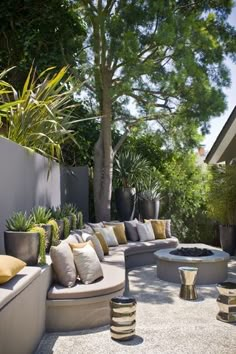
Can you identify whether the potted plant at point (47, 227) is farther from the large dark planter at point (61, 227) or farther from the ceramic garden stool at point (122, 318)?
the ceramic garden stool at point (122, 318)

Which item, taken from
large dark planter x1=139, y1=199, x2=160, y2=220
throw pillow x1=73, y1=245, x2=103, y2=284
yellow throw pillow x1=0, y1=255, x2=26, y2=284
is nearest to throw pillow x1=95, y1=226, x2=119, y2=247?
large dark planter x1=139, y1=199, x2=160, y2=220

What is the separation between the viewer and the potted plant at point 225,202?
980 centimetres

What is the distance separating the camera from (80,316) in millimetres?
4113

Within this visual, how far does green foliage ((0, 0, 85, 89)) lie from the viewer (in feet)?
30.2

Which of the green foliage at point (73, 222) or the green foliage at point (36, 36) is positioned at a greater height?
the green foliage at point (36, 36)

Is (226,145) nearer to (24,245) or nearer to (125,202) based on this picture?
(125,202)

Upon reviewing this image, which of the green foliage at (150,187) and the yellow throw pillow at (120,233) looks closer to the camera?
the yellow throw pillow at (120,233)

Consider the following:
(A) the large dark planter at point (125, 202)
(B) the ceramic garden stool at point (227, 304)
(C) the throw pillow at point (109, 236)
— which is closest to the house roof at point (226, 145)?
(A) the large dark planter at point (125, 202)

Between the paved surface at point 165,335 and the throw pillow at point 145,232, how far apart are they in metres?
2.95

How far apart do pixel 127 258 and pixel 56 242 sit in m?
3.04

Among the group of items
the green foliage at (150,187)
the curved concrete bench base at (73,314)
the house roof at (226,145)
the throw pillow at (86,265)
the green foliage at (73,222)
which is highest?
the house roof at (226,145)

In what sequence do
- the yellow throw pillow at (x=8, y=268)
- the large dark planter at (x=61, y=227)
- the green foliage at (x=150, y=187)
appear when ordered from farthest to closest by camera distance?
the green foliage at (x=150, y=187) < the large dark planter at (x=61, y=227) < the yellow throw pillow at (x=8, y=268)

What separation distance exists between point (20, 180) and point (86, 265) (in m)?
1.45

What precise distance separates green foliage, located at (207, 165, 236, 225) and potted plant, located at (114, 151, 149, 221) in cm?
192
